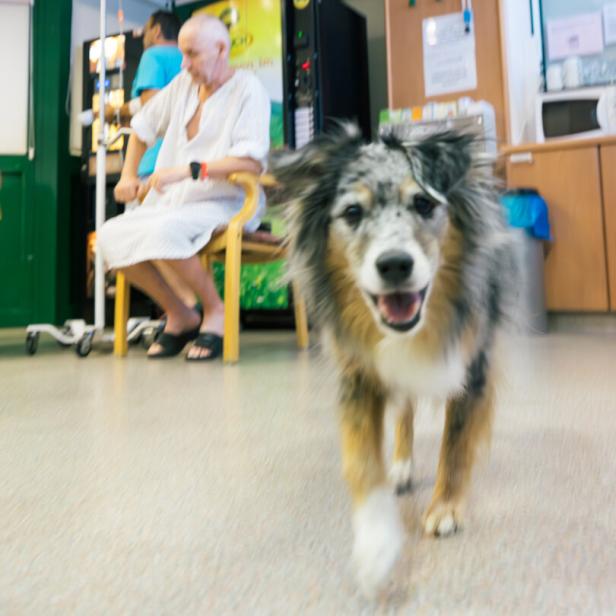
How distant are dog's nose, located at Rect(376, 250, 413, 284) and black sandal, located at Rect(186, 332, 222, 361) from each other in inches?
70.0

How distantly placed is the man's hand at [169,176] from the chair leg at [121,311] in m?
0.48

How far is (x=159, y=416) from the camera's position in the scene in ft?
4.76

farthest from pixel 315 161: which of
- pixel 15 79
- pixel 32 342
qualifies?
pixel 15 79

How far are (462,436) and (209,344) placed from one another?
Answer: 177cm

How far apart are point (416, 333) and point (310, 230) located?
240 mm

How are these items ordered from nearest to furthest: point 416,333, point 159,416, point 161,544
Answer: point 161,544
point 416,333
point 159,416

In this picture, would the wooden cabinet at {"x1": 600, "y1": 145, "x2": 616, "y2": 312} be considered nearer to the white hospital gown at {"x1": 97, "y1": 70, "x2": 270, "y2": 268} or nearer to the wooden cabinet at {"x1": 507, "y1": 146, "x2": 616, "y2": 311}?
the wooden cabinet at {"x1": 507, "y1": 146, "x2": 616, "y2": 311}

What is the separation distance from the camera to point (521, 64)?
396 centimetres

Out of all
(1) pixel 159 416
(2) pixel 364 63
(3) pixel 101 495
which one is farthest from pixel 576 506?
(2) pixel 364 63

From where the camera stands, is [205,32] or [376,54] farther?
[376,54]

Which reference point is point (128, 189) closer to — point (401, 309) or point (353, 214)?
point (353, 214)

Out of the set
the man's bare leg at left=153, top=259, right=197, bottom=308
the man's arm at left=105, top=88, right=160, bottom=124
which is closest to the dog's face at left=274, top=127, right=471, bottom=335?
the man's bare leg at left=153, top=259, right=197, bottom=308

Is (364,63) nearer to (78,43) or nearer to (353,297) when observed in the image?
(78,43)

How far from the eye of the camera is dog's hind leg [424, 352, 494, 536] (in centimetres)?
79
